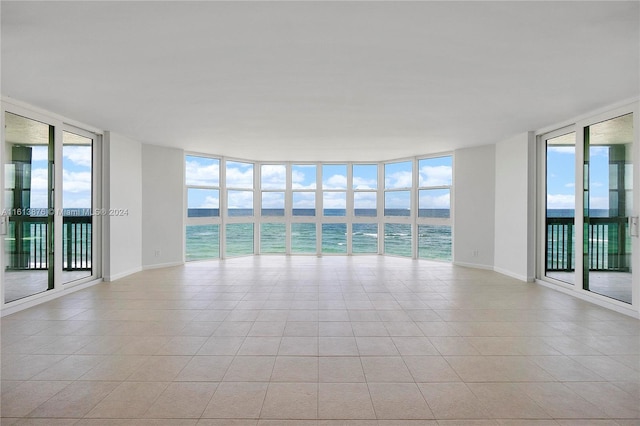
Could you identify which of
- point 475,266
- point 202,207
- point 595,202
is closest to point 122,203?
point 202,207

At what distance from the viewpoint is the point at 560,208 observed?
19.4ft

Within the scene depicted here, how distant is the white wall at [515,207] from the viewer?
6289 millimetres

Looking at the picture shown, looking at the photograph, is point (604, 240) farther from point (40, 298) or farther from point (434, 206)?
point (40, 298)

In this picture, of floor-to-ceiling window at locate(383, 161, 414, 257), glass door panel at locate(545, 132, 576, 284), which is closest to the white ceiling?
glass door panel at locate(545, 132, 576, 284)

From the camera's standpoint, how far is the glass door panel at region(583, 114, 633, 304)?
14.9 feet

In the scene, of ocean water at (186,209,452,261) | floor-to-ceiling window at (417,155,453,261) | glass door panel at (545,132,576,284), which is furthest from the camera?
ocean water at (186,209,452,261)

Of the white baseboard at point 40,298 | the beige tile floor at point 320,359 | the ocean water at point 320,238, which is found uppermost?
the ocean water at point 320,238

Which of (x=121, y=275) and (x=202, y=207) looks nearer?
(x=121, y=275)

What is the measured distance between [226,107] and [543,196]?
5790 millimetres

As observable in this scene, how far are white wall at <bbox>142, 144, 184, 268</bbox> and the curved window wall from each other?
107 cm

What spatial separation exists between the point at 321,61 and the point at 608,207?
4.68m

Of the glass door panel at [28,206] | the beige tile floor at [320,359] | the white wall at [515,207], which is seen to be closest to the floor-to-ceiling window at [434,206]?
the white wall at [515,207]

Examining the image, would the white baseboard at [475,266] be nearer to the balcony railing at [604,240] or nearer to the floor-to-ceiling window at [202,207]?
the balcony railing at [604,240]

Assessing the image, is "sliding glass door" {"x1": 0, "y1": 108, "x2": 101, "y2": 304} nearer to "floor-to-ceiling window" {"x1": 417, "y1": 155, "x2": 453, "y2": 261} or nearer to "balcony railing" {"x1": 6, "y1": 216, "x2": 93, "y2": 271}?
"balcony railing" {"x1": 6, "y1": 216, "x2": 93, "y2": 271}
